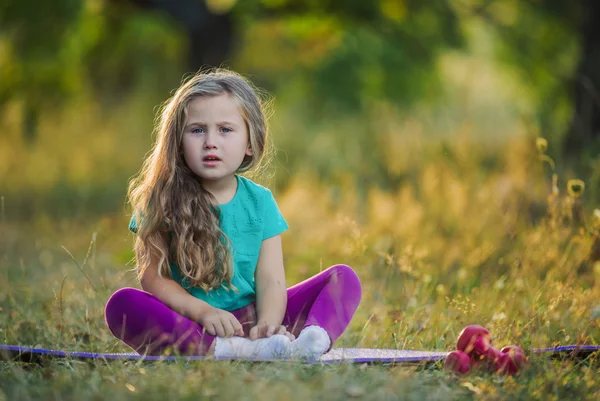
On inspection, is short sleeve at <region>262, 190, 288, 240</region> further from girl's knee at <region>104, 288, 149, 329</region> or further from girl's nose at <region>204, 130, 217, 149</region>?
girl's knee at <region>104, 288, 149, 329</region>

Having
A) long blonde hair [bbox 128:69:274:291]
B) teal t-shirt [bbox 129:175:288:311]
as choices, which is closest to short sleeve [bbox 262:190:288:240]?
teal t-shirt [bbox 129:175:288:311]

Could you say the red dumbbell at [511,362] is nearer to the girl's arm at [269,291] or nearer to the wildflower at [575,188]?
the girl's arm at [269,291]

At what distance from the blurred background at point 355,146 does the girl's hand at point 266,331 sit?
2.37ft

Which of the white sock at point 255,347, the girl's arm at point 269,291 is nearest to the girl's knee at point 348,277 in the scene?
Answer: the girl's arm at point 269,291

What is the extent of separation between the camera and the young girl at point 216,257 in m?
2.74

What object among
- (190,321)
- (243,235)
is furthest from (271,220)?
(190,321)

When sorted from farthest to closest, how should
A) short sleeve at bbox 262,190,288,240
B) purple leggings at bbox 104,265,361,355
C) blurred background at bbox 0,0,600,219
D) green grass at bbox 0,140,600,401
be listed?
blurred background at bbox 0,0,600,219 < short sleeve at bbox 262,190,288,240 < purple leggings at bbox 104,265,361,355 < green grass at bbox 0,140,600,401

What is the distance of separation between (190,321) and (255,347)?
0.81 feet

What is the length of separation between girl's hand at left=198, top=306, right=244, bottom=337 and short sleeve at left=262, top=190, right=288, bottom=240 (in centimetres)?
37

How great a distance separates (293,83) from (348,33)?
2.14 meters

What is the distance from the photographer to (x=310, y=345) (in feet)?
8.87

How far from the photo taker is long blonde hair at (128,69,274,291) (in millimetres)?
2809

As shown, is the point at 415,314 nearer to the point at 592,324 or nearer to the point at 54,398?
the point at 592,324

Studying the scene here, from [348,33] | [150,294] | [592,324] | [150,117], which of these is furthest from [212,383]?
[150,117]
